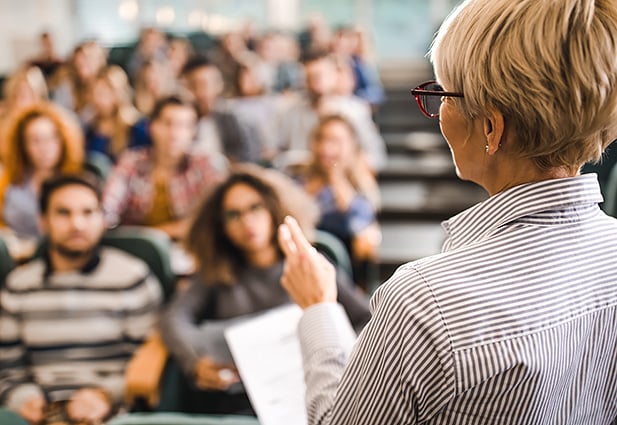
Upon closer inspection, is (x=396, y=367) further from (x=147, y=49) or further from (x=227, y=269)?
(x=147, y=49)

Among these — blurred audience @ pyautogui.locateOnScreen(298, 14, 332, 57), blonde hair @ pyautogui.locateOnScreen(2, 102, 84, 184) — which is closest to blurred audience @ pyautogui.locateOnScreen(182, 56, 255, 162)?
blonde hair @ pyautogui.locateOnScreen(2, 102, 84, 184)

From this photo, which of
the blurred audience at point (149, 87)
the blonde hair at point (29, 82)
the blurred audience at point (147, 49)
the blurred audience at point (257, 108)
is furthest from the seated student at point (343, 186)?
the blurred audience at point (147, 49)

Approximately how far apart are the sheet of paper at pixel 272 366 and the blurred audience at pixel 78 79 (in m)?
3.34

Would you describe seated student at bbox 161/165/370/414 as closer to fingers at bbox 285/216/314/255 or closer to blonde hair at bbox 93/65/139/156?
fingers at bbox 285/216/314/255

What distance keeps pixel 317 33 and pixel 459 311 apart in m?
6.15

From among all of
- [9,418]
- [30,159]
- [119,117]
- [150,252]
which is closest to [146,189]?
[30,159]

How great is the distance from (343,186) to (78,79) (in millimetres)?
2853

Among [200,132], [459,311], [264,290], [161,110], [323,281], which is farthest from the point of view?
[200,132]

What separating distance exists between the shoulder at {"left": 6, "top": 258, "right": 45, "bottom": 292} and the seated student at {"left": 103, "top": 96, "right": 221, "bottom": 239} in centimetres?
91

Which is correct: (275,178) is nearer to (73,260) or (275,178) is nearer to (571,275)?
(73,260)

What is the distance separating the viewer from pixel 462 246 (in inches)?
24.2

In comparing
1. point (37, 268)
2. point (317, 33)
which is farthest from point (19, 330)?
point (317, 33)

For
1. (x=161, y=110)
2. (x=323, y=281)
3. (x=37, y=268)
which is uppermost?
(x=161, y=110)

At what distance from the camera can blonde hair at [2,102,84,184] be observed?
2627 millimetres
